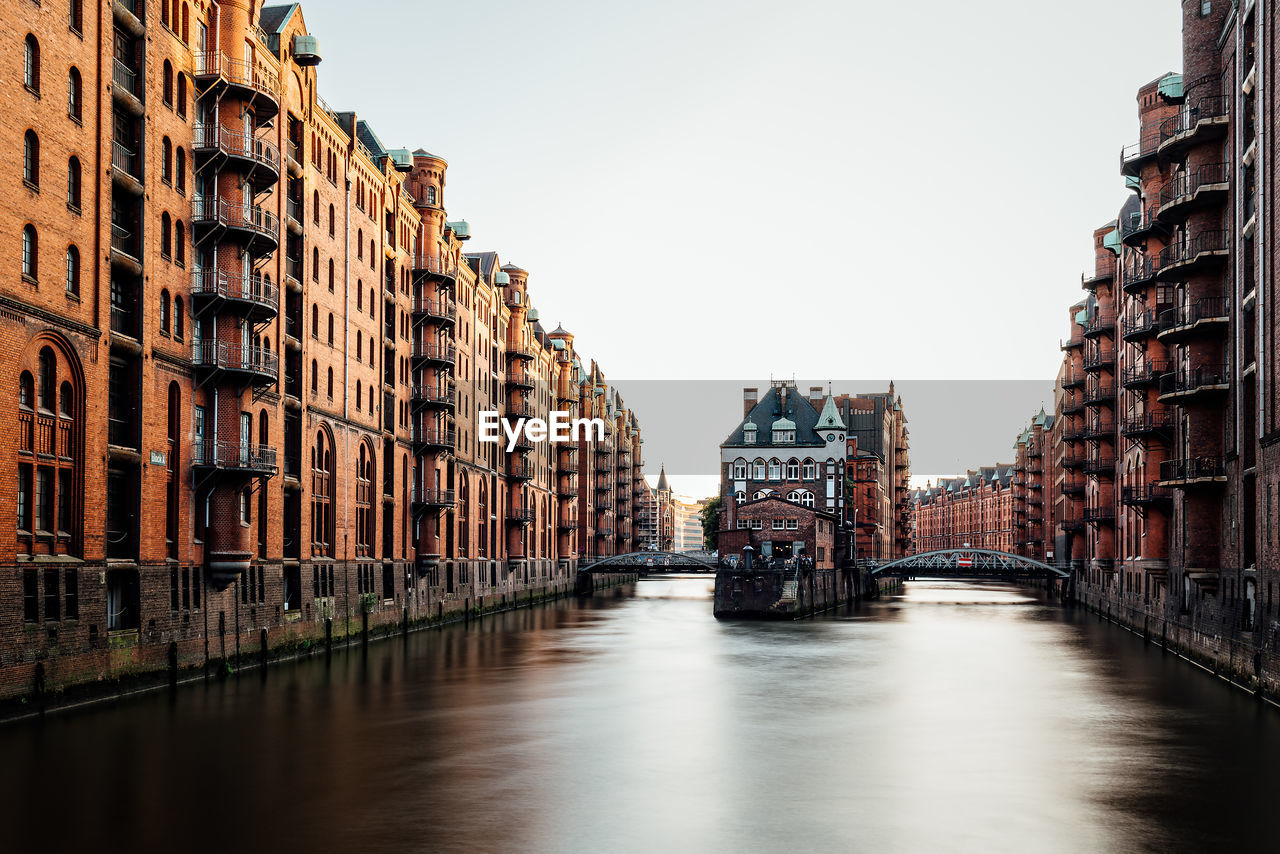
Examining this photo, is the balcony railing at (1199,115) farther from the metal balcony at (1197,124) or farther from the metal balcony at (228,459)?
the metal balcony at (228,459)

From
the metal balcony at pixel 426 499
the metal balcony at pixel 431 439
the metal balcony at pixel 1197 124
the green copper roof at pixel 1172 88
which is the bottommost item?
the metal balcony at pixel 426 499

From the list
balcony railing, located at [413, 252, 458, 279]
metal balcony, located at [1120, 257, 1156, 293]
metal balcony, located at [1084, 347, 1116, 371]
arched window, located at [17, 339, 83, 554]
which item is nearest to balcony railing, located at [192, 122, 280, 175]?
arched window, located at [17, 339, 83, 554]

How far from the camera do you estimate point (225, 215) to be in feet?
129

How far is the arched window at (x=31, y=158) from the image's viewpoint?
96.5 feet

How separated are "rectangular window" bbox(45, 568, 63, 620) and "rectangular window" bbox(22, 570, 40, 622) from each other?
514 mm

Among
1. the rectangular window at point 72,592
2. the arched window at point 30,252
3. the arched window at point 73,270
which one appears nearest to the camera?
the arched window at point 30,252

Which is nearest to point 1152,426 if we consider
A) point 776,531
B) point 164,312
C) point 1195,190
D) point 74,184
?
point 1195,190

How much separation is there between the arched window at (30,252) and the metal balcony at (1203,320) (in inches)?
1343

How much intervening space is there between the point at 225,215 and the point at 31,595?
14.5m

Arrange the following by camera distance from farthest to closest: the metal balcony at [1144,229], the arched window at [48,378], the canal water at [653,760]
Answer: the metal balcony at [1144,229]
the arched window at [48,378]
the canal water at [653,760]

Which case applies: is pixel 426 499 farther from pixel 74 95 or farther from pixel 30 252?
pixel 30 252

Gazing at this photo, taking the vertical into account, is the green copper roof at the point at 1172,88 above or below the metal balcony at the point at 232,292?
above

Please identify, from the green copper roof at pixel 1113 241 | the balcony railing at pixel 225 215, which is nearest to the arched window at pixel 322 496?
the balcony railing at pixel 225 215

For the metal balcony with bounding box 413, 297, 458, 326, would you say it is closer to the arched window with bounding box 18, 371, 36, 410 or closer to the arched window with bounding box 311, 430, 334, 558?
the arched window with bounding box 311, 430, 334, 558
